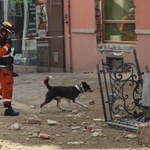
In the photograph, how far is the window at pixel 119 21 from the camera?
15.5 meters

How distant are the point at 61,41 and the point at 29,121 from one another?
27.4 ft

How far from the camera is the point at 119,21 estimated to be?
1583 centimetres

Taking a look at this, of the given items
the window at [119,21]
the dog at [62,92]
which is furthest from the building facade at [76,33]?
the dog at [62,92]

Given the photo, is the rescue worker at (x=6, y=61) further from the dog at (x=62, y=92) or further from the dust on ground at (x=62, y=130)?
the dog at (x=62, y=92)

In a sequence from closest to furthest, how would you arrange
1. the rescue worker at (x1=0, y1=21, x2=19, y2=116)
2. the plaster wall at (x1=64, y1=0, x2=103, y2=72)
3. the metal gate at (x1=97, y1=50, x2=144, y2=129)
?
the metal gate at (x1=97, y1=50, x2=144, y2=129)
the rescue worker at (x1=0, y1=21, x2=19, y2=116)
the plaster wall at (x1=64, y1=0, x2=103, y2=72)

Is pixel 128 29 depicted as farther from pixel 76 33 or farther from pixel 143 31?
pixel 76 33

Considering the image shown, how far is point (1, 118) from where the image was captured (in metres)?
9.70

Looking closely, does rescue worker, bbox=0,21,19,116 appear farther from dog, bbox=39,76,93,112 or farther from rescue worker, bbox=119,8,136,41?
rescue worker, bbox=119,8,136,41

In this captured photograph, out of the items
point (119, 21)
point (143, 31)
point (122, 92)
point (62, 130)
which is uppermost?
point (119, 21)

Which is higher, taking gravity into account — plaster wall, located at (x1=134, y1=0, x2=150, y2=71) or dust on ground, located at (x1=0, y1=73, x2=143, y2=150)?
plaster wall, located at (x1=134, y1=0, x2=150, y2=71)

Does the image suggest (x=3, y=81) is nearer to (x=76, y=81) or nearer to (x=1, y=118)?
(x=1, y=118)

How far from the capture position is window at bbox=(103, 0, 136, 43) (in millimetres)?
15459

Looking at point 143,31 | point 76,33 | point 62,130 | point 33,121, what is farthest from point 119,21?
point 62,130

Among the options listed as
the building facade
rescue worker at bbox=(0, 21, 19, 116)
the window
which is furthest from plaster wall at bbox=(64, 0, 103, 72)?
rescue worker at bbox=(0, 21, 19, 116)
